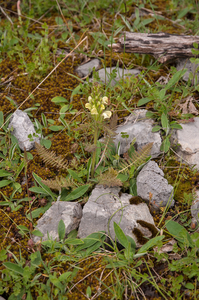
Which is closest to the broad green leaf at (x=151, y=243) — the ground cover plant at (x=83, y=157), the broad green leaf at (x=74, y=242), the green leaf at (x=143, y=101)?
the ground cover plant at (x=83, y=157)

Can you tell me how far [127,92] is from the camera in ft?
11.3

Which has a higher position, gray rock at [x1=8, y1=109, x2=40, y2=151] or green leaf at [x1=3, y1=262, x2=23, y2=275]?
gray rock at [x1=8, y1=109, x2=40, y2=151]

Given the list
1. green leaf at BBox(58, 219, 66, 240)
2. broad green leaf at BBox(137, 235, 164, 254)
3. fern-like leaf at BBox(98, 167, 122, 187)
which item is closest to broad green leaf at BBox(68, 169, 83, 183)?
fern-like leaf at BBox(98, 167, 122, 187)

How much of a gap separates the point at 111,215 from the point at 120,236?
254 mm

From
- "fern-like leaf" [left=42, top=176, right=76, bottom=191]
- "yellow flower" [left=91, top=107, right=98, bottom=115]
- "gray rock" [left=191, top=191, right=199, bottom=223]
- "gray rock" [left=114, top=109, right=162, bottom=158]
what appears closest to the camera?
"yellow flower" [left=91, top=107, right=98, bottom=115]

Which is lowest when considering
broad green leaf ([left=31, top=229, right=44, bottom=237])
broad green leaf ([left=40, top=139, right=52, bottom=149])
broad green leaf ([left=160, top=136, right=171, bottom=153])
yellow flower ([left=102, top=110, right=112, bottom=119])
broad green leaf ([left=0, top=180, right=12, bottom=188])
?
broad green leaf ([left=31, top=229, right=44, bottom=237])

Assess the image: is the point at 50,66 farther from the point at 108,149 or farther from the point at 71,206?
the point at 71,206

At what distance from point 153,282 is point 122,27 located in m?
3.55

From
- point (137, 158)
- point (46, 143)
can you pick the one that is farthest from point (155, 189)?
point (46, 143)

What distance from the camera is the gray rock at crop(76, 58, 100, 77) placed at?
3.79 m

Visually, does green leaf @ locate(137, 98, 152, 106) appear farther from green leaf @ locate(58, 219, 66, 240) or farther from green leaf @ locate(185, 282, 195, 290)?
green leaf @ locate(185, 282, 195, 290)

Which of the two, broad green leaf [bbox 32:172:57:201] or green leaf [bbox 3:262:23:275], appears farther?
broad green leaf [bbox 32:172:57:201]

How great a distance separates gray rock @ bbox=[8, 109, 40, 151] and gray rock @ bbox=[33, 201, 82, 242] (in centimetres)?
93

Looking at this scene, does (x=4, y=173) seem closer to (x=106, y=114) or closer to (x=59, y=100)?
(x=59, y=100)
